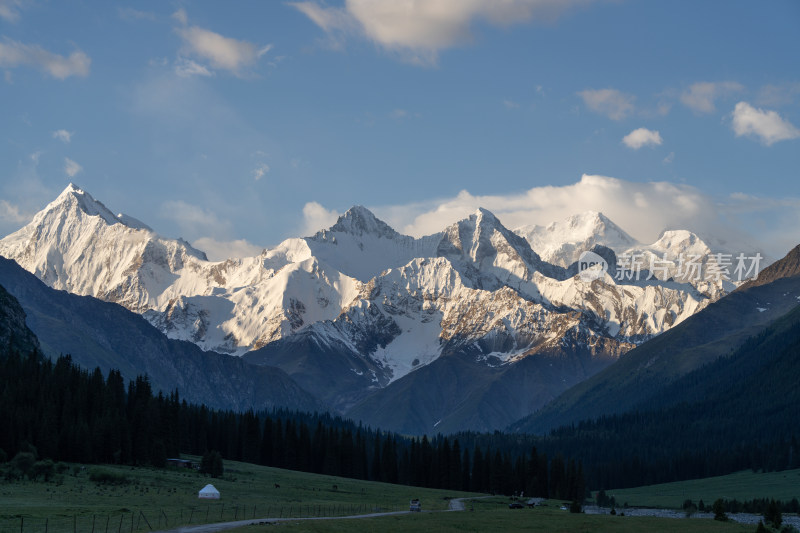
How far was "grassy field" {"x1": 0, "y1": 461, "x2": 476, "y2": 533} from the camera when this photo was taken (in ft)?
323

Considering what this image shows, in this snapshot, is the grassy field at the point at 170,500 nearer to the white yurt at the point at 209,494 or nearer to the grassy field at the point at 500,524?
the white yurt at the point at 209,494

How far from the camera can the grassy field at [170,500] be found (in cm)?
9838

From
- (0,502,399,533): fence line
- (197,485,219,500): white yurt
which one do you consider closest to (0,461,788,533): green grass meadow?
(0,502,399,533): fence line

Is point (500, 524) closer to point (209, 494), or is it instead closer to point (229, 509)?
point (229, 509)

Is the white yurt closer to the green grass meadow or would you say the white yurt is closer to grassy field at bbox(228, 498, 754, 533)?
the green grass meadow

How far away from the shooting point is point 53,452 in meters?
175

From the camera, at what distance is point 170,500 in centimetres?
12681

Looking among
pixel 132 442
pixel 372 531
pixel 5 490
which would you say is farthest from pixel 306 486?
pixel 372 531

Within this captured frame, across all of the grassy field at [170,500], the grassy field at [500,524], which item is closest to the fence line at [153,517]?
the grassy field at [170,500]

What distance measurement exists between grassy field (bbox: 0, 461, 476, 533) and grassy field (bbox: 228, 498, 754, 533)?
1100 cm

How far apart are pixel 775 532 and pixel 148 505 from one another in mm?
68971

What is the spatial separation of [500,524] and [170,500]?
1555 inches

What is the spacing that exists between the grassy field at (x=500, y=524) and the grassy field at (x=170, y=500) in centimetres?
1100

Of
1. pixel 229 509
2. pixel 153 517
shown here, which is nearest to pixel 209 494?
pixel 229 509
